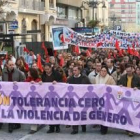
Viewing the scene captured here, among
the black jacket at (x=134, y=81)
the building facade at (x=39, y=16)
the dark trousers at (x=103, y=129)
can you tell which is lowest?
the dark trousers at (x=103, y=129)

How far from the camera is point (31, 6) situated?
38.5 meters

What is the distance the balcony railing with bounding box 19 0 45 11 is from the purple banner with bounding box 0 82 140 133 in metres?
27.2

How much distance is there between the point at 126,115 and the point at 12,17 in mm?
27118

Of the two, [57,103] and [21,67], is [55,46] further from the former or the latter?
[57,103]

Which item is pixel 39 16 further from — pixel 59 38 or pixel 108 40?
pixel 59 38

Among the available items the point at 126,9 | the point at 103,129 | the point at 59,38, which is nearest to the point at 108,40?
the point at 59,38

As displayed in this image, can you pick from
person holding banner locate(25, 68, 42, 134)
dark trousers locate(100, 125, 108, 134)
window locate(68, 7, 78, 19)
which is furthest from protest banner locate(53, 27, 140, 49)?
window locate(68, 7, 78, 19)

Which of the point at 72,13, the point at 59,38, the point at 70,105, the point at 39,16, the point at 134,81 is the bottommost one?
the point at 70,105

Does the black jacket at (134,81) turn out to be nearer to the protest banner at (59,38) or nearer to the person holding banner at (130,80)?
the person holding banner at (130,80)

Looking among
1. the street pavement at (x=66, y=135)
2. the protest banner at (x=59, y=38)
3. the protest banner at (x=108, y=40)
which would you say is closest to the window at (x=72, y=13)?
the protest banner at (x=108, y=40)

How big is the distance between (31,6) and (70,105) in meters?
30.1

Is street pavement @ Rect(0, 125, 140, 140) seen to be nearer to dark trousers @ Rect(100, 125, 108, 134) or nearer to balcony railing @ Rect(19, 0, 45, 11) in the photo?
dark trousers @ Rect(100, 125, 108, 134)

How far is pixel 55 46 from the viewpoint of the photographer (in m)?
16.2

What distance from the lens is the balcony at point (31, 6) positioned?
36250 mm
